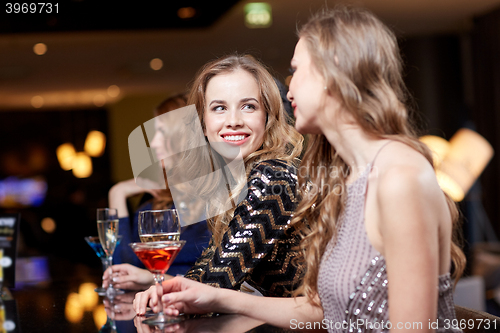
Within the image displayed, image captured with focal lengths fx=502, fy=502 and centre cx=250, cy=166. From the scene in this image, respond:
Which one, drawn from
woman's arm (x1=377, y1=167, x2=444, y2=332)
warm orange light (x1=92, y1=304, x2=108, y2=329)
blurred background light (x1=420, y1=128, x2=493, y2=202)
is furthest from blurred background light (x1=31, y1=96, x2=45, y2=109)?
woman's arm (x1=377, y1=167, x2=444, y2=332)

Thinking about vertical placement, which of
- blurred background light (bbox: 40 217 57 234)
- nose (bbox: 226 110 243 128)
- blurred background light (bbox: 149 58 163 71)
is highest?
blurred background light (bbox: 149 58 163 71)

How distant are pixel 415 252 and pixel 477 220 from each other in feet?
19.7

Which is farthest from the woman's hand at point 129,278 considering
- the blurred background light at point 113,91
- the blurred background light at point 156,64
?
the blurred background light at point 113,91

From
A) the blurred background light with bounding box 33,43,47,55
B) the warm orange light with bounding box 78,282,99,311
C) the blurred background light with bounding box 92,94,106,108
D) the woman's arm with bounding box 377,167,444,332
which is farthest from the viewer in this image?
the blurred background light with bounding box 92,94,106,108

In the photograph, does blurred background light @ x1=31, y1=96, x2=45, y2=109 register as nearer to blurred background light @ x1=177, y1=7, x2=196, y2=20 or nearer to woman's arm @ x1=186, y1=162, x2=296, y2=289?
blurred background light @ x1=177, y1=7, x2=196, y2=20

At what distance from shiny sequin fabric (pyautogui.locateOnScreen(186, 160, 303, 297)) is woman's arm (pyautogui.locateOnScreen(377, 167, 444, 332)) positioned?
50cm

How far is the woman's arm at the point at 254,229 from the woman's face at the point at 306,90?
13.1 inches

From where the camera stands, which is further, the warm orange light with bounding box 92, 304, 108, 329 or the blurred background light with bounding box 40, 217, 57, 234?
the blurred background light with bounding box 40, 217, 57, 234

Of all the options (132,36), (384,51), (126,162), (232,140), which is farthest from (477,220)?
(126,162)

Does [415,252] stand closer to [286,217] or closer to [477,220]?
[286,217]

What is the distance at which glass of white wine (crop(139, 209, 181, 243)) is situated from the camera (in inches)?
44.9

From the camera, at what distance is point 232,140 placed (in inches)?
58.7

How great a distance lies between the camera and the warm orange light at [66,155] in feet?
35.8

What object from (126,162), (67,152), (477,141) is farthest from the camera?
(126,162)
